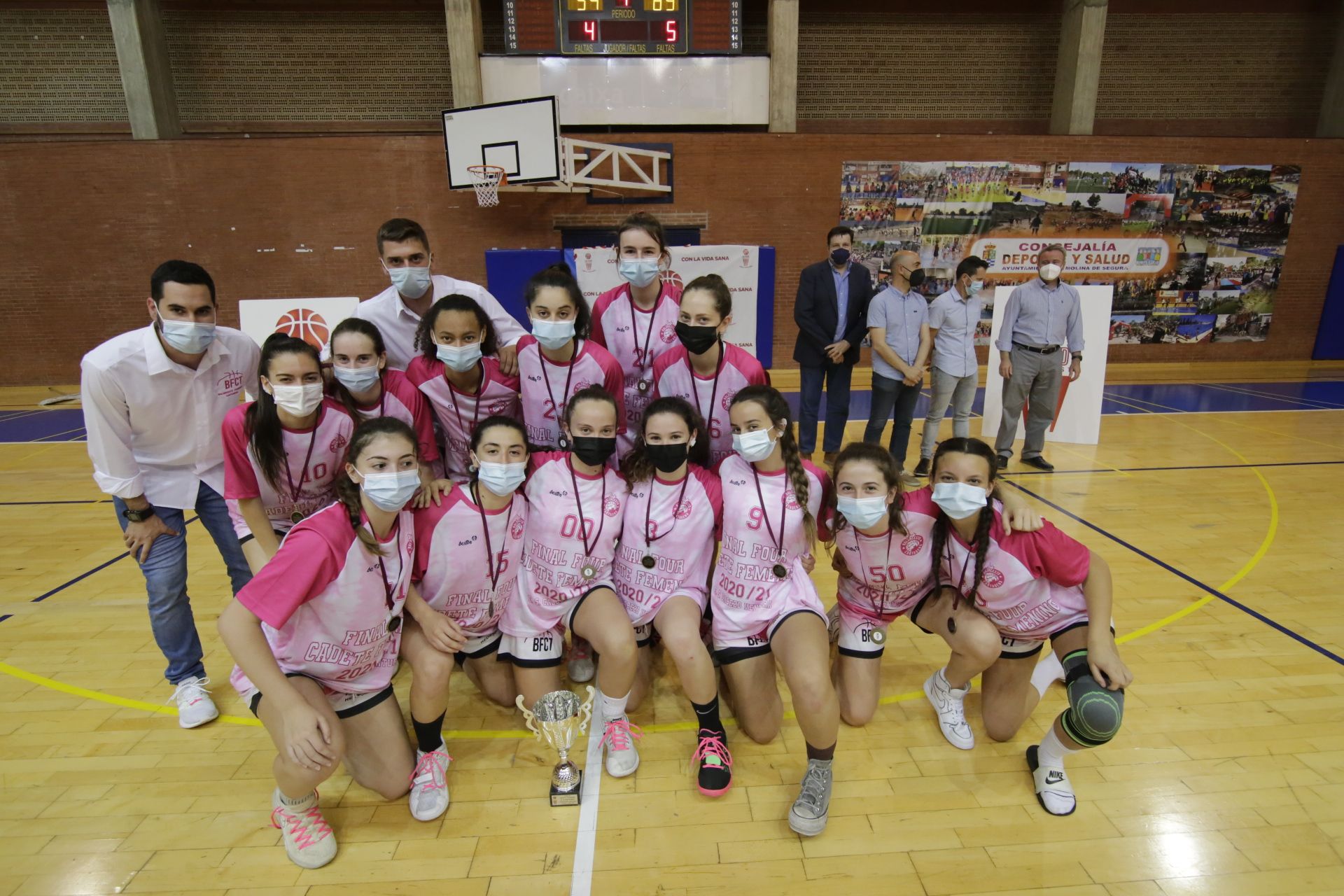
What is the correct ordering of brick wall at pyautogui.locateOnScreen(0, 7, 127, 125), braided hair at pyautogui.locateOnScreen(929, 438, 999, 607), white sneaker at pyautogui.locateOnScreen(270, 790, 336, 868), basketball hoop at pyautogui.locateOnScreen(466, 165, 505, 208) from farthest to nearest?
brick wall at pyautogui.locateOnScreen(0, 7, 127, 125) < basketball hoop at pyautogui.locateOnScreen(466, 165, 505, 208) < braided hair at pyautogui.locateOnScreen(929, 438, 999, 607) < white sneaker at pyautogui.locateOnScreen(270, 790, 336, 868)

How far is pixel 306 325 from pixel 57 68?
7.34 m

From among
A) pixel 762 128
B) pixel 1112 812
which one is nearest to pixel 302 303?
pixel 762 128

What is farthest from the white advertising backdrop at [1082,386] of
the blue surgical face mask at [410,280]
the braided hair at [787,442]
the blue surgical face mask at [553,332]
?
the blue surgical face mask at [410,280]

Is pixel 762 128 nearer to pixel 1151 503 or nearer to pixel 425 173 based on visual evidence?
pixel 425 173

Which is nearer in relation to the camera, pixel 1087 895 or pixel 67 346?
pixel 1087 895

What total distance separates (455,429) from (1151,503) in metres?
5.28

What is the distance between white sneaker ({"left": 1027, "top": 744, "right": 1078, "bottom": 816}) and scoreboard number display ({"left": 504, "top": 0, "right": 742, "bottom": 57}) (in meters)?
9.76

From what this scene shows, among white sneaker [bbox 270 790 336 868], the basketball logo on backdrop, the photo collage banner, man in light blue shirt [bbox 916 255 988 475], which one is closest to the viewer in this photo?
white sneaker [bbox 270 790 336 868]

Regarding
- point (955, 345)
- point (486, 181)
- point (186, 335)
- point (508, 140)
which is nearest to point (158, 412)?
point (186, 335)

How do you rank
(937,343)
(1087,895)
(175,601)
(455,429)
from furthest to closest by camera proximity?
(937,343) < (455,429) < (175,601) < (1087,895)

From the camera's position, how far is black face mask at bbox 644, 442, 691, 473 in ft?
8.45

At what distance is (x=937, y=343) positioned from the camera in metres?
5.90

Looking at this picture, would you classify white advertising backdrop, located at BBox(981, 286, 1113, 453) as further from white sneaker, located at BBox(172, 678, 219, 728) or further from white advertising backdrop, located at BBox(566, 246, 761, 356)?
white sneaker, located at BBox(172, 678, 219, 728)

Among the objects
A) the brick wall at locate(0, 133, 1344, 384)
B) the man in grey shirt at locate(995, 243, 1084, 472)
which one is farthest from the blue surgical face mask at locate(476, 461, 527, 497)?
the brick wall at locate(0, 133, 1344, 384)
